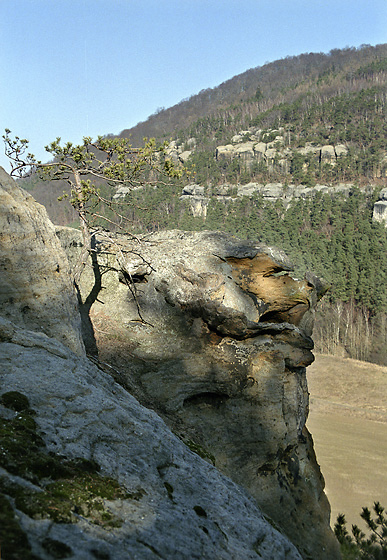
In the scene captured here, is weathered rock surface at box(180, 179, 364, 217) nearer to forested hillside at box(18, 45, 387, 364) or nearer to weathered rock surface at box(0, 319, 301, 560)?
forested hillside at box(18, 45, 387, 364)

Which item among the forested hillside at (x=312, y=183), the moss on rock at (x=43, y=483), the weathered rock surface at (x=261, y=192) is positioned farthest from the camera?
the weathered rock surface at (x=261, y=192)

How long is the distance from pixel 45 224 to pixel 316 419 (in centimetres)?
2548

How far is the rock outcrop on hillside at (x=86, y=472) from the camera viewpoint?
8.50ft

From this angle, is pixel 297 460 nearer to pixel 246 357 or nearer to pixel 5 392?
pixel 246 357

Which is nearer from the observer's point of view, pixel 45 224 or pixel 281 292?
pixel 45 224

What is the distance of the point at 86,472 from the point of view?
11.1 ft

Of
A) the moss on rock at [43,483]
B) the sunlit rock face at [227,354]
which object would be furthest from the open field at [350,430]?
the moss on rock at [43,483]

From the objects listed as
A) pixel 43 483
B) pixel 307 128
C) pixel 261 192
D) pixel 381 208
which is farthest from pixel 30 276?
pixel 307 128

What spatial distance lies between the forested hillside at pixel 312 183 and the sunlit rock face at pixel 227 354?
1.79 metres

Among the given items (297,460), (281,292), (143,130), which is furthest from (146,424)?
(143,130)

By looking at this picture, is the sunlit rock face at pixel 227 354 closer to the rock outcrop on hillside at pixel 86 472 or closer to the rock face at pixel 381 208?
the rock outcrop on hillside at pixel 86 472

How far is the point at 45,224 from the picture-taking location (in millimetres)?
6980

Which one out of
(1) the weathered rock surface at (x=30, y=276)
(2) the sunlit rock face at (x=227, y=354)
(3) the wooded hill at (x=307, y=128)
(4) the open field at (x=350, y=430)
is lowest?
(4) the open field at (x=350, y=430)

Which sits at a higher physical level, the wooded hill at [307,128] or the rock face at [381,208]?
the wooded hill at [307,128]
